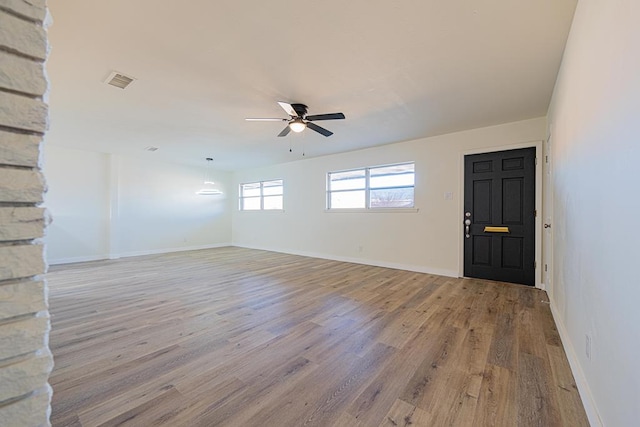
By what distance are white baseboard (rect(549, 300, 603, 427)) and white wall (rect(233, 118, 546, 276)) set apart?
2346 mm

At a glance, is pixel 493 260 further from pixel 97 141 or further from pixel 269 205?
pixel 97 141

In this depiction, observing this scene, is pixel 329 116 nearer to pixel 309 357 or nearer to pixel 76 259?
pixel 309 357

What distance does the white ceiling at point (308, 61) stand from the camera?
1879 mm

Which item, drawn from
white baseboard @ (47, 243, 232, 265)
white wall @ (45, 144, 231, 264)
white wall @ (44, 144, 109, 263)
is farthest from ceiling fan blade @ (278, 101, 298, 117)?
white baseboard @ (47, 243, 232, 265)

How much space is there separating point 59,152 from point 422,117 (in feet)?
23.7

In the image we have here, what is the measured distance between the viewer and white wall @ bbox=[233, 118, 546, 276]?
14.7ft

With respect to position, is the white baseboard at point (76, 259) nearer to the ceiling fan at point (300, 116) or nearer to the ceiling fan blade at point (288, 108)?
the ceiling fan at point (300, 116)

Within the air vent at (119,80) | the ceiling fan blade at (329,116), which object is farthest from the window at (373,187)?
the air vent at (119,80)

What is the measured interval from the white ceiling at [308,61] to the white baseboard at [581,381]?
7.88 ft

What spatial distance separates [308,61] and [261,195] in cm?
604

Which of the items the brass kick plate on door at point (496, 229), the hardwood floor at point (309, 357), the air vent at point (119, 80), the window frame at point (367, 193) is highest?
the air vent at point (119, 80)

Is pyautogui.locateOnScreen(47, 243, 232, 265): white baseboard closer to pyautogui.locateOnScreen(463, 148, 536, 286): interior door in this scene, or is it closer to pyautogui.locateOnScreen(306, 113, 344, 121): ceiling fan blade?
pyautogui.locateOnScreen(306, 113, 344, 121): ceiling fan blade

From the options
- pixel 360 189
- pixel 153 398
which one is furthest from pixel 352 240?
pixel 153 398

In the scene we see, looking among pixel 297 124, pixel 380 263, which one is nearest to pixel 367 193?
pixel 380 263
